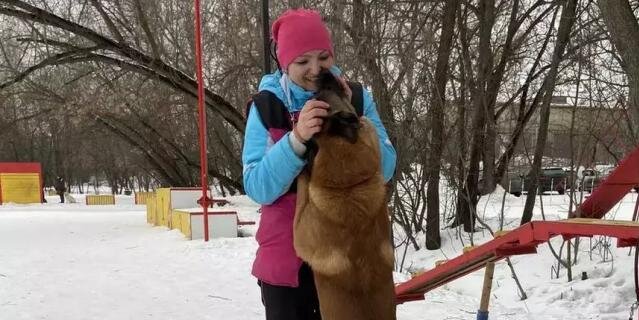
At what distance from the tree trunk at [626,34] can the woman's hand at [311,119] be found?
3.79m

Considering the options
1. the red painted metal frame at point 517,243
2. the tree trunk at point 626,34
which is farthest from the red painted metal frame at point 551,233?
the tree trunk at point 626,34

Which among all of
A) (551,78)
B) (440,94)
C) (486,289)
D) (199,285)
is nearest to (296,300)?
(486,289)

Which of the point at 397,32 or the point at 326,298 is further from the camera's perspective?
the point at 397,32

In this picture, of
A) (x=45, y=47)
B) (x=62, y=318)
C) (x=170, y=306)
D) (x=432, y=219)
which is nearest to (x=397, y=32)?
(x=432, y=219)

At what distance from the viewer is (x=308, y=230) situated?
5.77 feet

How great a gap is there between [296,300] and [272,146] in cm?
50

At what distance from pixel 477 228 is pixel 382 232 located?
889 cm

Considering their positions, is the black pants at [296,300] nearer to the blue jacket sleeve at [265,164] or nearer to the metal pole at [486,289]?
the blue jacket sleeve at [265,164]

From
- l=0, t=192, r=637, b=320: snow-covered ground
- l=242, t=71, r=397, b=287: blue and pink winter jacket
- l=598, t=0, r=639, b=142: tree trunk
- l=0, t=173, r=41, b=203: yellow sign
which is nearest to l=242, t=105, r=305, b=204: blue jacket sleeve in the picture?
l=242, t=71, r=397, b=287: blue and pink winter jacket

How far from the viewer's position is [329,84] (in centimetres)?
184

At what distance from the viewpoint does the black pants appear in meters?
1.93

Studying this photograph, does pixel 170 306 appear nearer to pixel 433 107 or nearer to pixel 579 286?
pixel 579 286

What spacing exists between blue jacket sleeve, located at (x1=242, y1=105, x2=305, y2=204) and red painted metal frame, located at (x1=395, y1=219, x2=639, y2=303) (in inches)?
51.2

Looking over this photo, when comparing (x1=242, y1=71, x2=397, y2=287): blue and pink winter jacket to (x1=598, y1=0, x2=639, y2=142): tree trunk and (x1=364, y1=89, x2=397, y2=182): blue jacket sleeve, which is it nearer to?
(x1=364, y1=89, x2=397, y2=182): blue jacket sleeve
